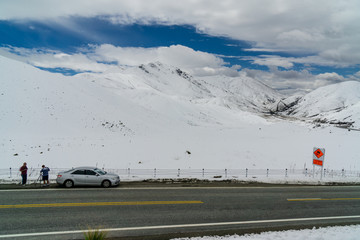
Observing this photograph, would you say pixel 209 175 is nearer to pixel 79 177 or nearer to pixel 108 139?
pixel 79 177

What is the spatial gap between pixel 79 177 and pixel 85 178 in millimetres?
430

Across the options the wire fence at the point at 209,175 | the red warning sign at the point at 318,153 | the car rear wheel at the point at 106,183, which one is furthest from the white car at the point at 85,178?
the red warning sign at the point at 318,153

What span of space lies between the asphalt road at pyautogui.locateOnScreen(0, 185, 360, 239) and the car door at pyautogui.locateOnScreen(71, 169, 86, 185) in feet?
3.26

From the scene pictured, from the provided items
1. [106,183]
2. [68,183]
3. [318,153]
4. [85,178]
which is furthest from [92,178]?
[318,153]

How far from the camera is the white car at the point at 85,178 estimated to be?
58.1 feet

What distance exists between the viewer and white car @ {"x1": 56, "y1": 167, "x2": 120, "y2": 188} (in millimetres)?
17703

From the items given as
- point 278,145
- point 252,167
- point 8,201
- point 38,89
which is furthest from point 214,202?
point 38,89

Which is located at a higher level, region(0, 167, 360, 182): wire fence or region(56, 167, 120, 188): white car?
region(56, 167, 120, 188): white car

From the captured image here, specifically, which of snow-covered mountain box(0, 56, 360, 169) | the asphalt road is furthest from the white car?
snow-covered mountain box(0, 56, 360, 169)

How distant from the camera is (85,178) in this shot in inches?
707

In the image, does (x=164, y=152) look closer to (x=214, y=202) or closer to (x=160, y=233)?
(x=214, y=202)

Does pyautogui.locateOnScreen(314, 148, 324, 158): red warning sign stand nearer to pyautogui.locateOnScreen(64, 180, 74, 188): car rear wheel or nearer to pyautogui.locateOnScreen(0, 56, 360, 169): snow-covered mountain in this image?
pyautogui.locateOnScreen(0, 56, 360, 169): snow-covered mountain

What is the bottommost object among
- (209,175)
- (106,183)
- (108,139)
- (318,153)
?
(209,175)

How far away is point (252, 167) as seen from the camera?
3116cm
